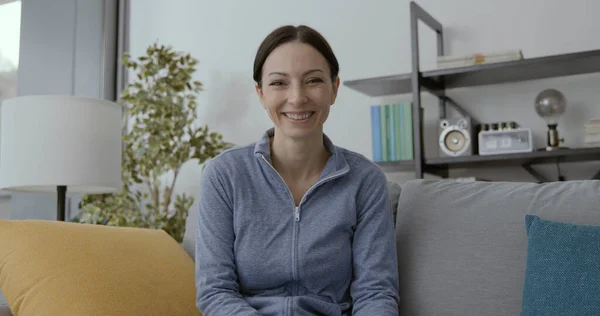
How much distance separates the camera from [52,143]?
7.26 ft

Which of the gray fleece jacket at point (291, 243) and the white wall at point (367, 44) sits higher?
the white wall at point (367, 44)

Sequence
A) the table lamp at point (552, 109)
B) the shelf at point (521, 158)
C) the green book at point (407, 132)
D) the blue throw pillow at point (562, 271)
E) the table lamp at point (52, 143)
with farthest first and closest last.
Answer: the green book at point (407, 132)
the table lamp at point (552, 109)
the shelf at point (521, 158)
the table lamp at point (52, 143)
the blue throw pillow at point (562, 271)

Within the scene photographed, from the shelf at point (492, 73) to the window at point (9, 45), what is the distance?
1.74 meters

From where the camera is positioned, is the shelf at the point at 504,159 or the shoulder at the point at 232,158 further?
the shelf at the point at 504,159

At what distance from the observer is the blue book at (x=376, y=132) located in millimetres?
2893

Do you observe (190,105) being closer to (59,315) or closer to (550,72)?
(550,72)

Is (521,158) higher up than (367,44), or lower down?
lower down

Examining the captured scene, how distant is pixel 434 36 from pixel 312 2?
0.69 meters

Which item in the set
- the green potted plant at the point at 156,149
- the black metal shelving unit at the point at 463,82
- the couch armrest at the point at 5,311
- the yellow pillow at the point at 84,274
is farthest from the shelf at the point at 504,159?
the couch armrest at the point at 5,311

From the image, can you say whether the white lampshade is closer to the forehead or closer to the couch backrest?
the forehead

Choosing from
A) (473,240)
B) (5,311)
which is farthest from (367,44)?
(5,311)

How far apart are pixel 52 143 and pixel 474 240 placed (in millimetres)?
1452

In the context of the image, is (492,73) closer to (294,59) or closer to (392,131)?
(392,131)

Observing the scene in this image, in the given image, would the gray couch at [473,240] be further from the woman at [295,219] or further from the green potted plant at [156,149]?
the green potted plant at [156,149]
